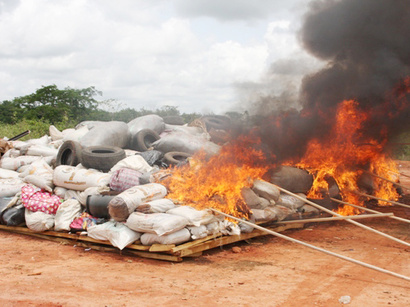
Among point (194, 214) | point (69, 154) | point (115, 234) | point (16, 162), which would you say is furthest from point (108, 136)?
point (194, 214)

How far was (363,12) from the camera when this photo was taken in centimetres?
758

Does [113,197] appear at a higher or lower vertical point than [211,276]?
higher

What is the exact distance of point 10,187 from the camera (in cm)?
755

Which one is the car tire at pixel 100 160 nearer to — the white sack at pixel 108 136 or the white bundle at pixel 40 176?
the white bundle at pixel 40 176

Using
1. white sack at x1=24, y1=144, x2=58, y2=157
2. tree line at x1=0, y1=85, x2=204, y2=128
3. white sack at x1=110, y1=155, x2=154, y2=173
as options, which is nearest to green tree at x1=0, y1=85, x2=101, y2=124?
tree line at x1=0, y1=85, x2=204, y2=128

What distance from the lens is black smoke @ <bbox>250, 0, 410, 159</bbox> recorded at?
748 cm

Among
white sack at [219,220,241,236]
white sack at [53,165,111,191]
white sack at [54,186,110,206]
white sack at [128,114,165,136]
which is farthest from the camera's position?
white sack at [128,114,165,136]

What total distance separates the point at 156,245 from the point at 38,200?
2.62 metres

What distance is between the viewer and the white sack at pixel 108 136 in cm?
955

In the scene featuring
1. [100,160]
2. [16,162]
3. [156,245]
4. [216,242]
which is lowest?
[216,242]

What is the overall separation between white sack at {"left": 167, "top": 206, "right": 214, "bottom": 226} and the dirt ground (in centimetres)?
54

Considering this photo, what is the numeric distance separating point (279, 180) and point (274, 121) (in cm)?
125

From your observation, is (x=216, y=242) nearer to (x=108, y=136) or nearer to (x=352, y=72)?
(x=352, y=72)

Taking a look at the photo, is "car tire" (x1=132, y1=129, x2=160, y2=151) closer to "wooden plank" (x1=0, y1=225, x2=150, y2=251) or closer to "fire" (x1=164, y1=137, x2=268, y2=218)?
"fire" (x1=164, y1=137, x2=268, y2=218)
